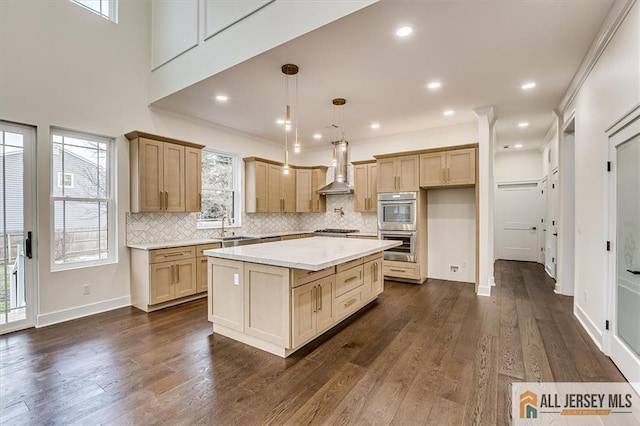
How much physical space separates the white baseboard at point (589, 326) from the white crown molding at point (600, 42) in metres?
2.71

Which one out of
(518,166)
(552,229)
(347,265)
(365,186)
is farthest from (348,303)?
(518,166)

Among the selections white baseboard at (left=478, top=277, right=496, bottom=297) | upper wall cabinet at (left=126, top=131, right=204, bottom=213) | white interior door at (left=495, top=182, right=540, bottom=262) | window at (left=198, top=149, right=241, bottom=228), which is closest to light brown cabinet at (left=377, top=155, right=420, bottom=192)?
white baseboard at (left=478, top=277, right=496, bottom=297)

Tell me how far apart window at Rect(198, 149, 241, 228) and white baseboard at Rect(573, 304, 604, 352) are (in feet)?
18.0

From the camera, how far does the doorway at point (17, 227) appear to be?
10.8ft

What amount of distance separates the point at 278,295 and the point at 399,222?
3431mm

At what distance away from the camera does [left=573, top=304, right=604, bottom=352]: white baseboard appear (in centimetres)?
286

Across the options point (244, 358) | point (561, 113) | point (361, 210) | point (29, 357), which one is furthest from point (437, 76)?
point (29, 357)

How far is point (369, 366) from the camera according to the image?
8.23 feet

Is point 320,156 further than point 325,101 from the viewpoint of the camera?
Yes

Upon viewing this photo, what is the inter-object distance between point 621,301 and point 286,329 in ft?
9.55

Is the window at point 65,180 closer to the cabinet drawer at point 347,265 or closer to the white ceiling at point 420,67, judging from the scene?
the white ceiling at point 420,67

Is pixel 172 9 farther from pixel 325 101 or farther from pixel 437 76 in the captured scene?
pixel 437 76

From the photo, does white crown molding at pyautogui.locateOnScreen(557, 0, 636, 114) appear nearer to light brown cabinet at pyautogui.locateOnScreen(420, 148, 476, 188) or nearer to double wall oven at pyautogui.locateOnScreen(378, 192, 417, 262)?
light brown cabinet at pyautogui.locateOnScreen(420, 148, 476, 188)

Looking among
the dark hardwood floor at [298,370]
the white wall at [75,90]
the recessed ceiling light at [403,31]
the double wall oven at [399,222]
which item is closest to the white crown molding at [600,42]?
the recessed ceiling light at [403,31]
